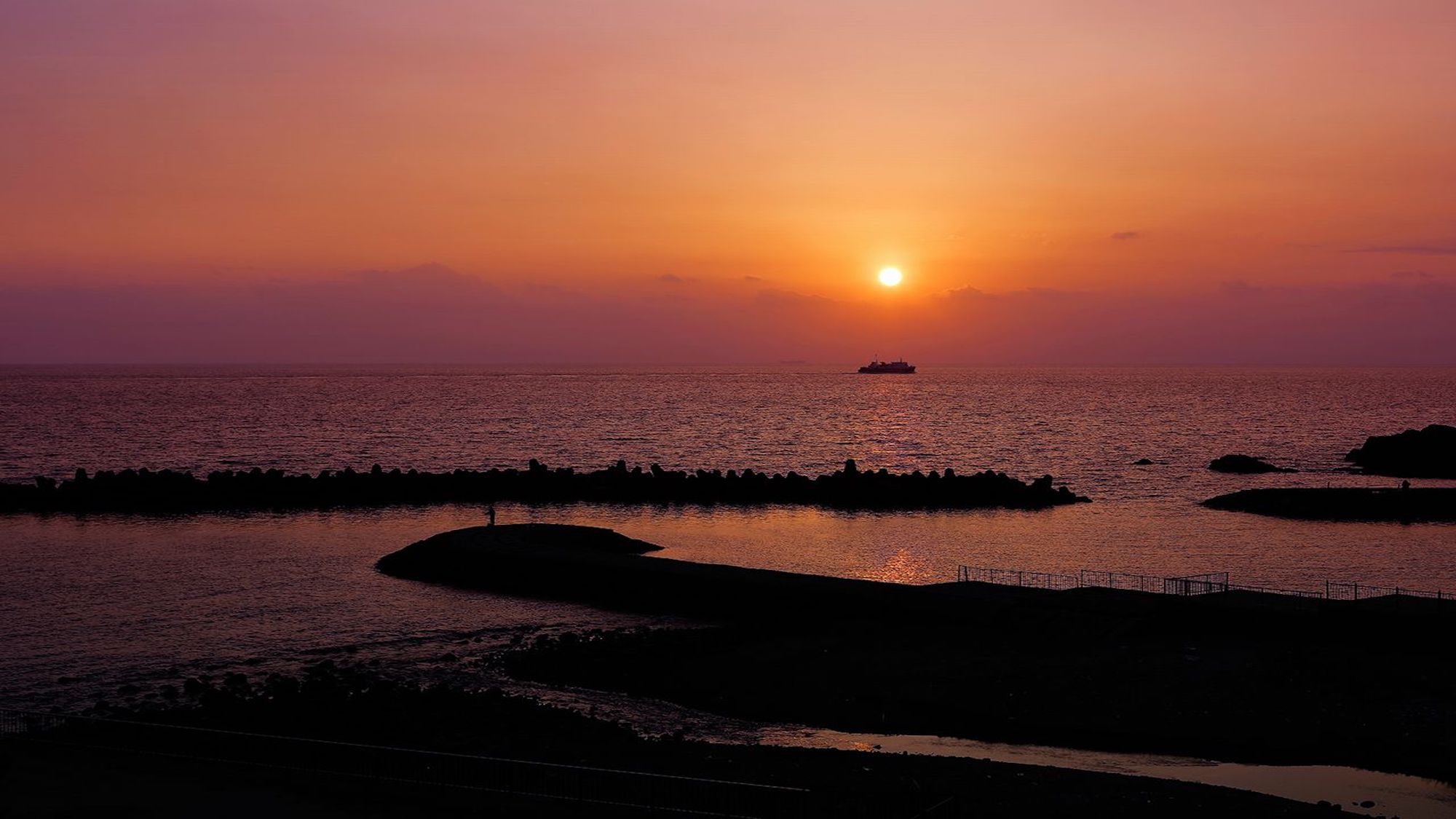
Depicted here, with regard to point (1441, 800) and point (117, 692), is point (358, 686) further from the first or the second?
point (1441, 800)

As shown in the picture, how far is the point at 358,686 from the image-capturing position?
3181 cm

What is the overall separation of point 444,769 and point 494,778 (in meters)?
1.17

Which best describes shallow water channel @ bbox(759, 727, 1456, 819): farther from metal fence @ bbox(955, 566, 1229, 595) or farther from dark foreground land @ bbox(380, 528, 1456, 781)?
metal fence @ bbox(955, 566, 1229, 595)

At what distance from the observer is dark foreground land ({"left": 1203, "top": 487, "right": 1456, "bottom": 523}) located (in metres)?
76.3

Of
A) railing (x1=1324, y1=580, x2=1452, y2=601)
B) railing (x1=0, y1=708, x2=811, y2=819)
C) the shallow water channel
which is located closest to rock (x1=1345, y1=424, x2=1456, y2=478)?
railing (x1=1324, y1=580, x2=1452, y2=601)

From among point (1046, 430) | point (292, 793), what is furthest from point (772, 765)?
point (1046, 430)

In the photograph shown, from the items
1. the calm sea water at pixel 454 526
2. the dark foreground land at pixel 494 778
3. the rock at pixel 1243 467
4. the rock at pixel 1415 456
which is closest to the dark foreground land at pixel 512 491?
the calm sea water at pixel 454 526

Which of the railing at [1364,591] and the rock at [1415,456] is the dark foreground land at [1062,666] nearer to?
the railing at [1364,591]

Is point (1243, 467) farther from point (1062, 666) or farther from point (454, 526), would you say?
point (1062, 666)

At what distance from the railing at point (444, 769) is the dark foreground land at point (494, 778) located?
0.13 ft

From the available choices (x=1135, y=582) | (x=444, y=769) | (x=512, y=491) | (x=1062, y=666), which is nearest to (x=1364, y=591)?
(x=1135, y=582)

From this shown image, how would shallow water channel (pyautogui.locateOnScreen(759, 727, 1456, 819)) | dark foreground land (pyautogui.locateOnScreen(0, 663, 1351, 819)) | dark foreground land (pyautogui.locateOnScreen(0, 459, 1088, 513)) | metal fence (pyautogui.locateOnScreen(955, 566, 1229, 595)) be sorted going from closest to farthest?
dark foreground land (pyautogui.locateOnScreen(0, 663, 1351, 819)) < shallow water channel (pyautogui.locateOnScreen(759, 727, 1456, 819)) < metal fence (pyautogui.locateOnScreen(955, 566, 1229, 595)) < dark foreground land (pyautogui.locateOnScreen(0, 459, 1088, 513))

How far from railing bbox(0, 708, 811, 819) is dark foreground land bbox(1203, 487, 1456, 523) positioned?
6498 centimetres

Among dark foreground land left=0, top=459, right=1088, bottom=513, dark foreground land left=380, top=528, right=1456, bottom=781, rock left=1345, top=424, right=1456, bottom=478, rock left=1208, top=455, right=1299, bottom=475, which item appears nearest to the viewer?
dark foreground land left=380, top=528, right=1456, bottom=781
